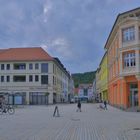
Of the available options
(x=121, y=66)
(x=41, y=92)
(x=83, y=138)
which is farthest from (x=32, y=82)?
(x=83, y=138)

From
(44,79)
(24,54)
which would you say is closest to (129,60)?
(44,79)

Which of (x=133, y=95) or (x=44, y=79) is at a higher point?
(x=44, y=79)

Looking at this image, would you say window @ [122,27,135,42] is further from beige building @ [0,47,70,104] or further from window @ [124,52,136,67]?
beige building @ [0,47,70,104]

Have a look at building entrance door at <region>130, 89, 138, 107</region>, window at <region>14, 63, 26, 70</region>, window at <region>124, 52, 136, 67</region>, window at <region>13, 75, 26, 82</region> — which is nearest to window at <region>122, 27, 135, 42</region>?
window at <region>124, 52, 136, 67</region>

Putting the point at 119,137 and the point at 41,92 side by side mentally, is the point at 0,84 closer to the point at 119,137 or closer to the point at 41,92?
the point at 41,92

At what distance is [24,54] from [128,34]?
4673 centimetres

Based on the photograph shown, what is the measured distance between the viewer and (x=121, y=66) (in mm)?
46844

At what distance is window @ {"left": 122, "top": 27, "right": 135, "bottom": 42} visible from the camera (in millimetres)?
45000

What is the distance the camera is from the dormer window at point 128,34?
45000mm

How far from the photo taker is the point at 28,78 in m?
85.1

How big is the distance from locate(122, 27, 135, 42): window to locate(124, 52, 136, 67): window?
189 cm

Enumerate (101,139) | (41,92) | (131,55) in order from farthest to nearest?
(41,92), (131,55), (101,139)

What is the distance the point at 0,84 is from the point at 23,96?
6.32 meters

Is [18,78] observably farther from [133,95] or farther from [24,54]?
[133,95]
